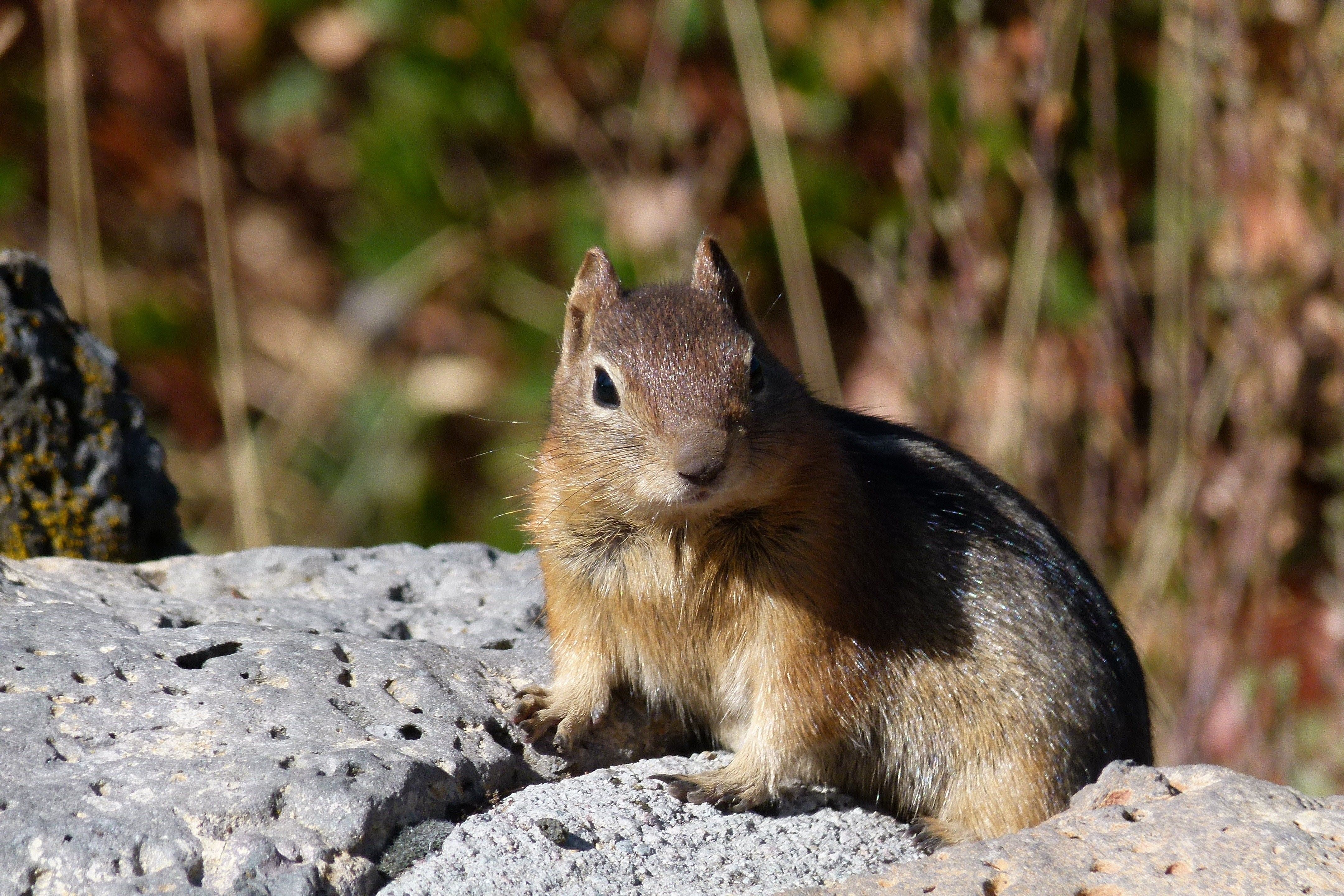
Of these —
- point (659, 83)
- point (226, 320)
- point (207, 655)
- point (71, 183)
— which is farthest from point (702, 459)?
point (71, 183)

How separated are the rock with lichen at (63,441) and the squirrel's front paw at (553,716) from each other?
1.47 meters

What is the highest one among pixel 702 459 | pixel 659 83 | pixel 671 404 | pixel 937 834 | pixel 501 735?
pixel 659 83

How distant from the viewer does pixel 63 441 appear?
4000 millimetres

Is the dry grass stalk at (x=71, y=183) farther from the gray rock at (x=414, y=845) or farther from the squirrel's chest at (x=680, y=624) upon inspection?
the gray rock at (x=414, y=845)

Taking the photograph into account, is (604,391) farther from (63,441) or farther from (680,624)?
(63,441)

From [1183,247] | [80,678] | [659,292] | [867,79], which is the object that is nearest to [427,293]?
[867,79]

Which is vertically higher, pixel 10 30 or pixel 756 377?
pixel 10 30

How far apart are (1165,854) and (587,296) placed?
1920mm

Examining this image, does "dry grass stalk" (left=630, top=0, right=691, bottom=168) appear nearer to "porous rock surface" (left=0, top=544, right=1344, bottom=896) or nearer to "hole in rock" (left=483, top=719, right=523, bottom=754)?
"porous rock surface" (left=0, top=544, right=1344, bottom=896)

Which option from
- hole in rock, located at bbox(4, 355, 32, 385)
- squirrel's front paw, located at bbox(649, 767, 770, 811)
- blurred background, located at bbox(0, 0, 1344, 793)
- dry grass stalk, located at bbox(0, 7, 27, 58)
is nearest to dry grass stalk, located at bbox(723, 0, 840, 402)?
blurred background, located at bbox(0, 0, 1344, 793)

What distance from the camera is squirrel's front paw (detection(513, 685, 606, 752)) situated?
130 inches

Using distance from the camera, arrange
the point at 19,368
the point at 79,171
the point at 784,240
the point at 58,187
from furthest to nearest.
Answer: the point at 58,187 → the point at 784,240 → the point at 79,171 → the point at 19,368

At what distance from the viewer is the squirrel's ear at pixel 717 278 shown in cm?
365

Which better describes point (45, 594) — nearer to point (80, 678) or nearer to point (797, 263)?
point (80, 678)
